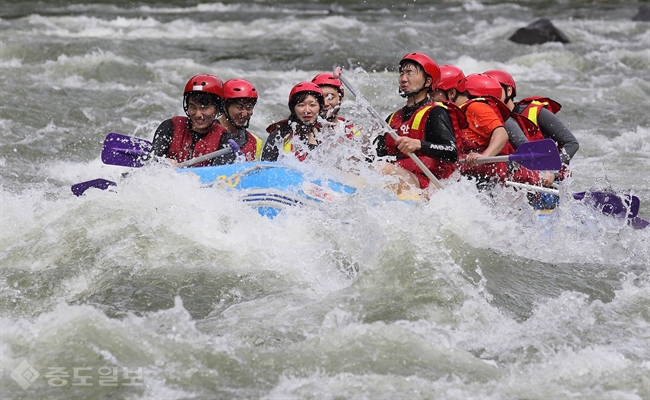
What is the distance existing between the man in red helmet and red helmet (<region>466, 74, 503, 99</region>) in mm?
541

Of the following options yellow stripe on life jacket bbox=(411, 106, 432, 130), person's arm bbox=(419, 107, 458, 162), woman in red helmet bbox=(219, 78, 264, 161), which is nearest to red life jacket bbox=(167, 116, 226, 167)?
woman in red helmet bbox=(219, 78, 264, 161)

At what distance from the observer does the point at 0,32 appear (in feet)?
60.0

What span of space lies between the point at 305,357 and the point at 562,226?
2.99 metres

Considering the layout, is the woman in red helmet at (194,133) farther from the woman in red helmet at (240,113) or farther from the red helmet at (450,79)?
the red helmet at (450,79)

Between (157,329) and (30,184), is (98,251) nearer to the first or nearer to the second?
(157,329)

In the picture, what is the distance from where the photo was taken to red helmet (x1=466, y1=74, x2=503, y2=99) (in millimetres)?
7242

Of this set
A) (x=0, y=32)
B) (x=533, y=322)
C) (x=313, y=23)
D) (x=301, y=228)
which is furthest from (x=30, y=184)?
(x=313, y=23)

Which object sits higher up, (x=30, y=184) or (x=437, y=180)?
(x=437, y=180)

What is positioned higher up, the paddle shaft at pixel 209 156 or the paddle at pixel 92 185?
the paddle shaft at pixel 209 156

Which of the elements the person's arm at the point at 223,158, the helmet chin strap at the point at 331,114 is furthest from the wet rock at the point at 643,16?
the person's arm at the point at 223,158

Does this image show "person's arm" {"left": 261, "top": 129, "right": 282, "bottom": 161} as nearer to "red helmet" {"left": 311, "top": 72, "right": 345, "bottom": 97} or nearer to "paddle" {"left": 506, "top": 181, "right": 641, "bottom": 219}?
"red helmet" {"left": 311, "top": 72, "right": 345, "bottom": 97}

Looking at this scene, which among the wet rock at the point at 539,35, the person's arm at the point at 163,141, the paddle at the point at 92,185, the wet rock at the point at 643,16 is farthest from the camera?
the wet rock at the point at 643,16

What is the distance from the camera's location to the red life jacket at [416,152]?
22.0ft
